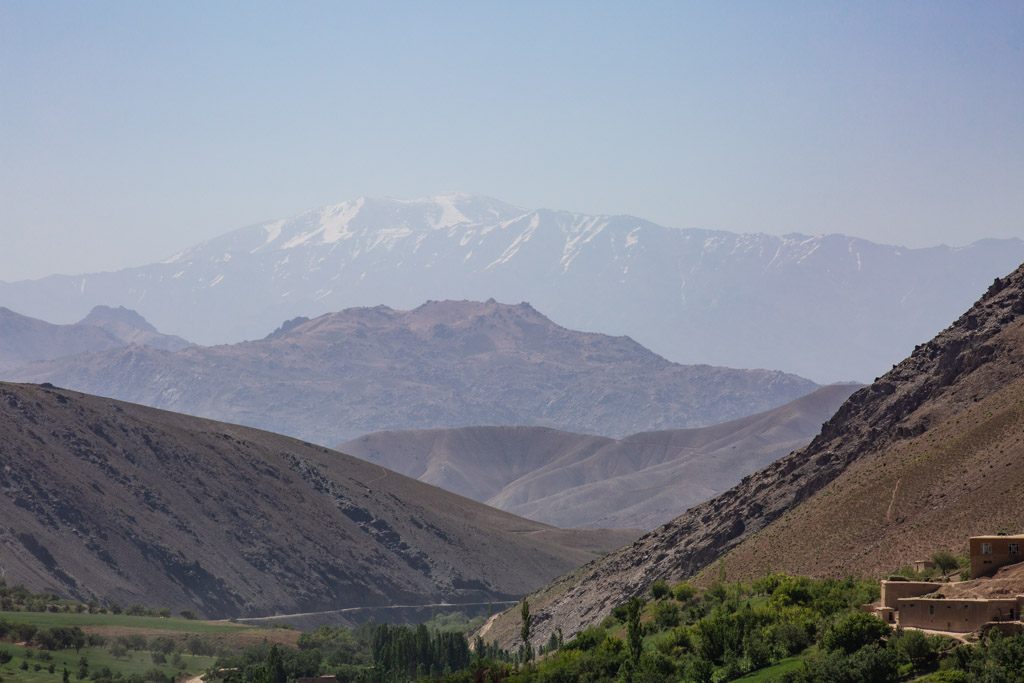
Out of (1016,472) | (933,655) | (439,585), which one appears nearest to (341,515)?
(439,585)

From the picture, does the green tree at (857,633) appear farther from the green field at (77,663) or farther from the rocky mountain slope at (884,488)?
the green field at (77,663)

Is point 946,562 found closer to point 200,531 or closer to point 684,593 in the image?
point 684,593

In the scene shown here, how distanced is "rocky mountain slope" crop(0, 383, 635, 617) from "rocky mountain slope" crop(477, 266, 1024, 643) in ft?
184

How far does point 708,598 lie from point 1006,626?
104 ft

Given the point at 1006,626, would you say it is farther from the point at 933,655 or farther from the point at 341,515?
the point at 341,515

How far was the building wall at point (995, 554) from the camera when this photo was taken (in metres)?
52.9

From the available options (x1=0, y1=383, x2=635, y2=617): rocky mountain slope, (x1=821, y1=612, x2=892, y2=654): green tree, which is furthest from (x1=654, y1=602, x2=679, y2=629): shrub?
(x1=0, y1=383, x2=635, y2=617): rocky mountain slope

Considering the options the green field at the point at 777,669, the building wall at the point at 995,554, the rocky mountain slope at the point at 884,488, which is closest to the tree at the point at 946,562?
the building wall at the point at 995,554

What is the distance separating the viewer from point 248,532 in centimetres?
17362

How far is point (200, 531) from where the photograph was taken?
170m

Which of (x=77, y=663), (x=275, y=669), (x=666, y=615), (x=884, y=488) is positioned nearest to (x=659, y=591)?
(x=666, y=615)

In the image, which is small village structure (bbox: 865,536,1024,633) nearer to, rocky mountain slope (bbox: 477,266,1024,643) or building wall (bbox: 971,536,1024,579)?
building wall (bbox: 971,536,1024,579)

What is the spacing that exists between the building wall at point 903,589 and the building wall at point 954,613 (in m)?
1.90

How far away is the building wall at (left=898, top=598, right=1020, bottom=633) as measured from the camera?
47.9 meters
